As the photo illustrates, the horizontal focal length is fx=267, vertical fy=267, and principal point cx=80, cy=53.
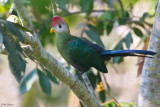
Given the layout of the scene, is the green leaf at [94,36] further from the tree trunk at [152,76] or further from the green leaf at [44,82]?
the tree trunk at [152,76]

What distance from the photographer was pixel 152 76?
232cm

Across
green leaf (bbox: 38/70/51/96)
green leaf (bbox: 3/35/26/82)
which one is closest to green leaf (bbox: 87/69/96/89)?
green leaf (bbox: 38/70/51/96)

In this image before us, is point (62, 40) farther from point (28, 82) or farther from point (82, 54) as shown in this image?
point (28, 82)

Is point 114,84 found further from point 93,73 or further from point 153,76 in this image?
point 153,76

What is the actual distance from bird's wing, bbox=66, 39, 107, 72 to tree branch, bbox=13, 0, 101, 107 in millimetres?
375

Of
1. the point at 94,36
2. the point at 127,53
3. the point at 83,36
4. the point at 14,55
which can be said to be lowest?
the point at 83,36

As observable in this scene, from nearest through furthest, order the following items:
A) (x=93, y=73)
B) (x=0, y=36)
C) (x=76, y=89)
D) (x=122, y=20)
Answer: (x=0, y=36)
(x=76, y=89)
(x=93, y=73)
(x=122, y=20)

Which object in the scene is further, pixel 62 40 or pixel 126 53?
pixel 62 40

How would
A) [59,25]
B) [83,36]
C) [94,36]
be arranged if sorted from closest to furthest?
[59,25], [94,36], [83,36]

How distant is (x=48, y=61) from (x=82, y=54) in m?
0.70

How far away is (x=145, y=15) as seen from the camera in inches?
132

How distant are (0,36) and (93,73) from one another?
2.18 m

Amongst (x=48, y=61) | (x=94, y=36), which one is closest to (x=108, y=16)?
(x=94, y=36)

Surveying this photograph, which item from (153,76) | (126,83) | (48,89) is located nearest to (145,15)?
(153,76)
